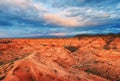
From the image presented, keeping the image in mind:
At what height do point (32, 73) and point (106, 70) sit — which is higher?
point (32, 73)

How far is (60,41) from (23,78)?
9778cm

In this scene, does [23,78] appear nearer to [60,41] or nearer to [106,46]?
[106,46]

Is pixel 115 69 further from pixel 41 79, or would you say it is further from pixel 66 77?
pixel 41 79

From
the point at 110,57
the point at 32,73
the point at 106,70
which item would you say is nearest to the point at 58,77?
the point at 32,73

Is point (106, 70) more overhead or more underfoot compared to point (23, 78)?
more underfoot

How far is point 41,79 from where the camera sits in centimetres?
2303

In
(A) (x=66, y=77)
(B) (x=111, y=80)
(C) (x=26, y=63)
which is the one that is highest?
(C) (x=26, y=63)

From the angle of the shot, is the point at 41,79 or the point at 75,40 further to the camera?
the point at 75,40

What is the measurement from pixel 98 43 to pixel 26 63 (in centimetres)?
9122

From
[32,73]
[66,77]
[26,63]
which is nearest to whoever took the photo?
[32,73]

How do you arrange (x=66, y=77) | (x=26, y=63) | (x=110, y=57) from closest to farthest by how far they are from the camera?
(x=26, y=63) < (x=66, y=77) < (x=110, y=57)

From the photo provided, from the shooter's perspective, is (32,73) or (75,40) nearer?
(32,73)

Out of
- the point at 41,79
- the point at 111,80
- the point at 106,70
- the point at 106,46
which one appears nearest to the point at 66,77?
the point at 41,79

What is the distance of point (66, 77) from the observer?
26766 millimetres
